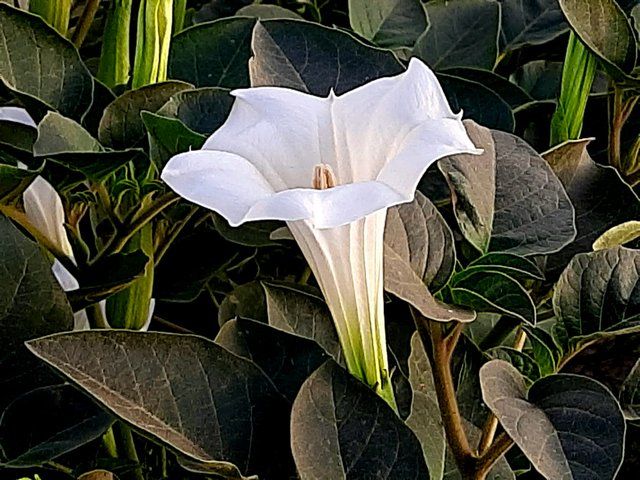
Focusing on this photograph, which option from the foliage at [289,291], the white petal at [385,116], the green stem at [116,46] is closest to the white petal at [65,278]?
the foliage at [289,291]

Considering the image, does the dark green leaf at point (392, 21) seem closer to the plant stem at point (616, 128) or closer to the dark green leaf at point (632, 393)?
the plant stem at point (616, 128)

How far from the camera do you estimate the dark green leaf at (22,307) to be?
0.52m

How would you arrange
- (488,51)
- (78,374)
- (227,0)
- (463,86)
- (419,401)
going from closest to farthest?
(78,374)
(419,401)
(463,86)
(488,51)
(227,0)

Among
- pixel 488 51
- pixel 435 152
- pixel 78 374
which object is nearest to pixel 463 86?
pixel 488 51

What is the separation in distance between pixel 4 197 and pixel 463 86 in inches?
12.8

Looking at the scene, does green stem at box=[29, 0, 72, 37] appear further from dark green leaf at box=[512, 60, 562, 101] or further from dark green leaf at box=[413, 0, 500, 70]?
dark green leaf at box=[512, 60, 562, 101]

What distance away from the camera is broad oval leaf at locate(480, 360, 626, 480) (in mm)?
479

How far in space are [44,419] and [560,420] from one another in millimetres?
274

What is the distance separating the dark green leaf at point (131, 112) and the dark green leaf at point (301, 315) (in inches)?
4.9

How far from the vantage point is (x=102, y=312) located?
710 mm

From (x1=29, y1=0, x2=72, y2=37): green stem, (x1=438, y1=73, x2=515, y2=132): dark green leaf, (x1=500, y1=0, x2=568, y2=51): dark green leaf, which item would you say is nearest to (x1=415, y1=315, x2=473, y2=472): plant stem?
(x1=438, y1=73, x2=515, y2=132): dark green leaf

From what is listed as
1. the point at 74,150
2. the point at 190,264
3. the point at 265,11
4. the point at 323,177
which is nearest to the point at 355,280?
the point at 323,177

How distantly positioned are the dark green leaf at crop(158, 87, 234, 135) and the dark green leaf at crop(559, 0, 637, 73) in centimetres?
24

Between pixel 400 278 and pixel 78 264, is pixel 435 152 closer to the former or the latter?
pixel 400 278
